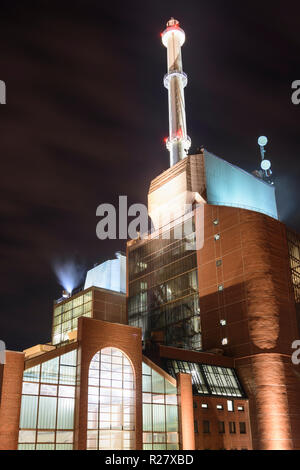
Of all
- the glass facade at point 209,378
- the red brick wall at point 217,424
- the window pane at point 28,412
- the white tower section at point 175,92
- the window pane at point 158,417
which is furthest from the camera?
the white tower section at point 175,92

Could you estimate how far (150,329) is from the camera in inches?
3253

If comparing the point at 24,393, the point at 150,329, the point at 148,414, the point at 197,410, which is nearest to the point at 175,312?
the point at 150,329

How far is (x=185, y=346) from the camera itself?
73.3 m

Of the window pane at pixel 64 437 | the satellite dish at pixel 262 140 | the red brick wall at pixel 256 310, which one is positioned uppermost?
the satellite dish at pixel 262 140

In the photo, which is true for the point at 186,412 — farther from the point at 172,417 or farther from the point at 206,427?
the point at 206,427

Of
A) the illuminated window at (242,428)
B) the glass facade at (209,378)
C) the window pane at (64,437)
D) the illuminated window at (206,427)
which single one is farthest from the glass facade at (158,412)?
the illuminated window at (242,428)

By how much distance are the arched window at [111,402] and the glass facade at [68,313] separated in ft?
162

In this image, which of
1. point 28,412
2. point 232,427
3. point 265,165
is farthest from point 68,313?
point 28,412

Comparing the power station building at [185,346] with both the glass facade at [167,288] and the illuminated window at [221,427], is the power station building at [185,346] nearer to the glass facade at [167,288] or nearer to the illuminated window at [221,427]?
the illuminated window at [221,427]

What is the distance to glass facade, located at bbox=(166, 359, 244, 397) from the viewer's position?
56.9 metres

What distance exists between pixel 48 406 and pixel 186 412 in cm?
1497

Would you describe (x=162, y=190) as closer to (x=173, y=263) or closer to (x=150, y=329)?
(x=173, y=263)

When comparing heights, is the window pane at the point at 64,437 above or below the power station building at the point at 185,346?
below

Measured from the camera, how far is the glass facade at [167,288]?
7431 cm
